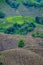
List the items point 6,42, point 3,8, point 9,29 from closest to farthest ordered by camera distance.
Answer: point 6,42
point 9,29
point 3,8

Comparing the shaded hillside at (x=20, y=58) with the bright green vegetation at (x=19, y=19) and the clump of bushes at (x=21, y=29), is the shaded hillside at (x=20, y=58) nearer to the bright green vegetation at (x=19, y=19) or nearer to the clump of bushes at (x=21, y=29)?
the clump of bushes at (x=21, y=29)

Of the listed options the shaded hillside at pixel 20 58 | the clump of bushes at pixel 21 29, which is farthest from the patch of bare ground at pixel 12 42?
the clump of bushes at pixel 21 29

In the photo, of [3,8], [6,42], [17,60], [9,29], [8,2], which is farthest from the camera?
[8,2]

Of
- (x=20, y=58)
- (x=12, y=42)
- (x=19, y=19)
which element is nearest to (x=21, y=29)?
(x=19, y=19)

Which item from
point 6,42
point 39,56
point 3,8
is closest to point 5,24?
point 3,8

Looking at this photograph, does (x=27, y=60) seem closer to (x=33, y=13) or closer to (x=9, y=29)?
(x=9, y=29)

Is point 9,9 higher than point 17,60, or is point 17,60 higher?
point 17,60

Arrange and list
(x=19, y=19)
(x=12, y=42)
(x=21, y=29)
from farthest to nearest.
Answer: (x=19, y=19) → (x=21, y=29) → (x=12, y=42)

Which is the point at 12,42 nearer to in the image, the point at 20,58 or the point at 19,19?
the point at 20,58

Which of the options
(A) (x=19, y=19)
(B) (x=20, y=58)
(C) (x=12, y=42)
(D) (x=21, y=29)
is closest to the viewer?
(B) (x=20, y=58)
